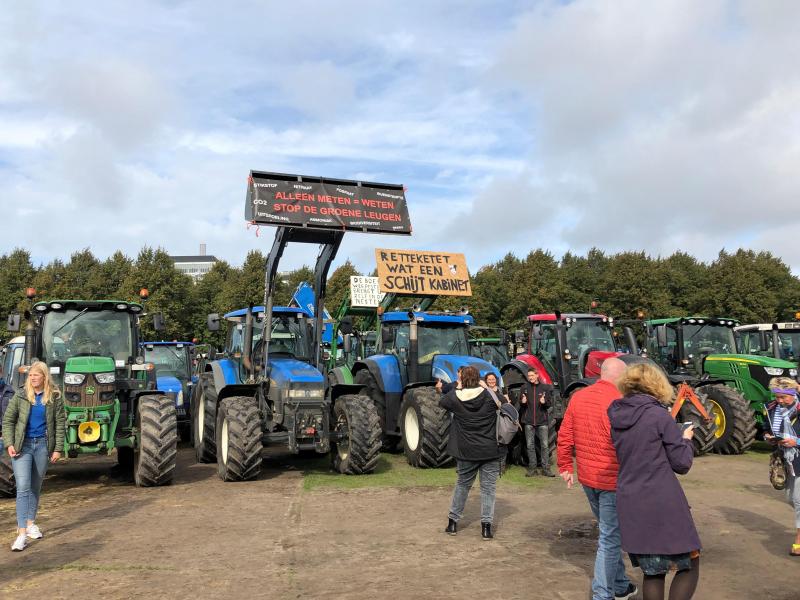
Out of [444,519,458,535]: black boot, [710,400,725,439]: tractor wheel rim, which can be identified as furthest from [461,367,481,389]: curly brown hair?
[710,400,725,439]: tractor wheel rim

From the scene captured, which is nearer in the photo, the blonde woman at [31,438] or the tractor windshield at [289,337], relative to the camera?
the blonde woman at [31,438]

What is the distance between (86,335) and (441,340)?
5516mm

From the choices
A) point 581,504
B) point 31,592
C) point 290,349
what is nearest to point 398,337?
point 290,349

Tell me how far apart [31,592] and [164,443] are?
12.2ft

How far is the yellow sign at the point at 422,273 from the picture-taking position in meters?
15.7

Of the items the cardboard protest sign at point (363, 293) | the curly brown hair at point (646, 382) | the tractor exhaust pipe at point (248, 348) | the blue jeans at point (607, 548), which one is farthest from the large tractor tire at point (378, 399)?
the cardboard protest sign at point (363, 293)

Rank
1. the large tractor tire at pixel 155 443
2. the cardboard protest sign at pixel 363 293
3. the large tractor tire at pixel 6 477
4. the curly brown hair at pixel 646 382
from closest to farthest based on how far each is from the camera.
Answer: the curly brown hair at pixel 646 382 < the large tractor tire at pixel 6 477 < the large tractor tire at pixel 155 443 < the cardboard protest sign at pixel 363 293

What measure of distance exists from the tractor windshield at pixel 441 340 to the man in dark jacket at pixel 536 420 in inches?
76.7

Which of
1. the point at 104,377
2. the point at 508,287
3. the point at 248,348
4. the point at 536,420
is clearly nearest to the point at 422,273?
the point at 248,348

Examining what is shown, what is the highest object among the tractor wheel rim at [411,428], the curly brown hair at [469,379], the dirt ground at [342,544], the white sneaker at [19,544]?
the curly brown hair at [469,379]

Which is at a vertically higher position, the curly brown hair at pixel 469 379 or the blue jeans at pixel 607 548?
the curly brown hair at pixel 469 379

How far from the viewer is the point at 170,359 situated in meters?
15.1

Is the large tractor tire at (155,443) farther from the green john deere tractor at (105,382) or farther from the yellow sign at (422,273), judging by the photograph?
the yellow sign at (422,273)

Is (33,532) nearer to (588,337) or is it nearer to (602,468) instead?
(602,468)
